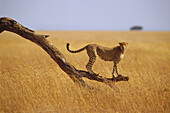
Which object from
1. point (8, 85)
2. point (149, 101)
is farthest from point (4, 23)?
point (149, 101)

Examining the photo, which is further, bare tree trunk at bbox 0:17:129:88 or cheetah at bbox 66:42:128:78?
cheetah at bbox 66:42:128:78

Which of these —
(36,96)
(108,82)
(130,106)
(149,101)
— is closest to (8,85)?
(36,96)

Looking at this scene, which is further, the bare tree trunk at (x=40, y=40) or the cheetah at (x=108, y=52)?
the cheetah at (x=108, y=52)

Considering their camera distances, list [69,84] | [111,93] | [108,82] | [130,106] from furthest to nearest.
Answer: [69,84], [108,82], [111,93], [130,106]

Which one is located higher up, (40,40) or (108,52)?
(40,40)

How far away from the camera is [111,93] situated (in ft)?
14.3

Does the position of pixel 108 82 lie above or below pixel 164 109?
above

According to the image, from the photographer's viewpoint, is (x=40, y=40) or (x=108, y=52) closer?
(x=40, y=40)

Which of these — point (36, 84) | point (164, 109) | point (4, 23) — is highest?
point (4, 23)

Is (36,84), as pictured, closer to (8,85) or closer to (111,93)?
(8,85)

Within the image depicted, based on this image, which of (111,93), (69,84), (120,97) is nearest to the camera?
(120,97)

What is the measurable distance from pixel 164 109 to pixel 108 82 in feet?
4.63

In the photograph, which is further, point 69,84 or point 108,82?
point 69,84

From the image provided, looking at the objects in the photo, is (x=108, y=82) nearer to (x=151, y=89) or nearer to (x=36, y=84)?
(x=151, y=89)
